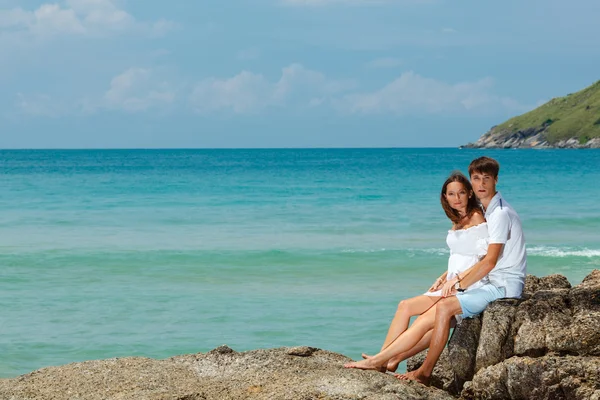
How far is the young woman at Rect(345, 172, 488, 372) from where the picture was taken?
658 centimetres

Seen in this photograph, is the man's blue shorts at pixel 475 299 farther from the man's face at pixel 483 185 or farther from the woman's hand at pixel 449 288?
the man's face at pixel 483 185

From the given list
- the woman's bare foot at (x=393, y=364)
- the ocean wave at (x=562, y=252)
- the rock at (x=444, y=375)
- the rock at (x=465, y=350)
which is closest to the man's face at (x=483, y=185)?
the rock at (x=465, y=350)

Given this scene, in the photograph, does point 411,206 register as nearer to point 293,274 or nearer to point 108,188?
point 293,274

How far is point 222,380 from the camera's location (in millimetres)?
6383

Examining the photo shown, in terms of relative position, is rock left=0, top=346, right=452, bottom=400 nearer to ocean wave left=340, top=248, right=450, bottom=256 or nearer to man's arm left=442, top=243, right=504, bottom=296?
man's arm left=442, top=243, right=504, bottom=296

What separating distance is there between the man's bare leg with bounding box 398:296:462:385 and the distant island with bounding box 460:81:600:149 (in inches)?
6795

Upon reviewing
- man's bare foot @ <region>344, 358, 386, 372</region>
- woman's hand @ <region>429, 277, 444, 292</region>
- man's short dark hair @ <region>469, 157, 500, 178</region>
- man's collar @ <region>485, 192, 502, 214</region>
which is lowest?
man's bare foot @ <region>344, 358, 386, 372</region>

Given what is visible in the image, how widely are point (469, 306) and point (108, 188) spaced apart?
136 ft

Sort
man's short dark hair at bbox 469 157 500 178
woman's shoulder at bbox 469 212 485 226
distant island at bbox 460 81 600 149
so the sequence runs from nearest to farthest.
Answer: man's short dark hair at bbox 469 157 500 178 → woman's shoulder at bbox 469 212 485 226 → distant island at bbox 460 81 600 149

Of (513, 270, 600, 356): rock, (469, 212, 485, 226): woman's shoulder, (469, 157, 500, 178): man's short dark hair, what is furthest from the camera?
(469, 212, 485, 226): woman's shoulder

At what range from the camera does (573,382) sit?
577 cm

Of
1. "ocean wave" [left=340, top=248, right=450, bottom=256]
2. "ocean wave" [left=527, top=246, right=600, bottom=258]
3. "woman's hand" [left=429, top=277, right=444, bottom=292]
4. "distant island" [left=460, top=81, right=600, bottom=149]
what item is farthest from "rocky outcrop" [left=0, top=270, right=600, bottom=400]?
"distant island" [left=460, top=81, right=600, bottom=149]

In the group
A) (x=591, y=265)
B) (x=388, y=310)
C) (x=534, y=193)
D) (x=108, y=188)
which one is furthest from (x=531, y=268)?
(x=108, y=188)

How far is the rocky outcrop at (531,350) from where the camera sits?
5.84 metres
